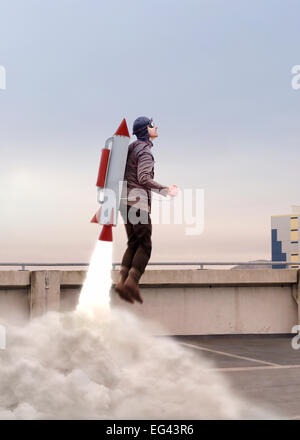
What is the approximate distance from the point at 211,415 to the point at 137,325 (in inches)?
108

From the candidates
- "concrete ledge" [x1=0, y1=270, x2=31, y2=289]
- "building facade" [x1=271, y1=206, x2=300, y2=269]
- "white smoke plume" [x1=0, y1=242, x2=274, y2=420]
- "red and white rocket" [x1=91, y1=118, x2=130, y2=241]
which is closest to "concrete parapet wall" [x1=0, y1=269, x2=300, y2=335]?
"concrete ledge" [x1=0, y1=270, x2=31, y2=289]

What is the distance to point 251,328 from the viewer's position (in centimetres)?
2381

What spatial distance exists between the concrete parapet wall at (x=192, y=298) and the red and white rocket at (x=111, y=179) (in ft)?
43.8

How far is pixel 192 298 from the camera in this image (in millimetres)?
22969

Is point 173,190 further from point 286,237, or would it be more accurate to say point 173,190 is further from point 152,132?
point 286,237

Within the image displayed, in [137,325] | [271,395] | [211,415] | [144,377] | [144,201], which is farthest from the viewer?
[271,395]

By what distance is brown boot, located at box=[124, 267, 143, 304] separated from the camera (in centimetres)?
772

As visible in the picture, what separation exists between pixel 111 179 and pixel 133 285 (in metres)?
1.26

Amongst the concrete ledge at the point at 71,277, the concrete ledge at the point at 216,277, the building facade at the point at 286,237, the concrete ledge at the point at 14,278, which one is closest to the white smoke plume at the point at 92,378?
the concrete ledge at the point at 14,278

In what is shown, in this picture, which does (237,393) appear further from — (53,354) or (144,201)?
(144,201)

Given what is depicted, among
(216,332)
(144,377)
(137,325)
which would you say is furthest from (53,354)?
(216,332)

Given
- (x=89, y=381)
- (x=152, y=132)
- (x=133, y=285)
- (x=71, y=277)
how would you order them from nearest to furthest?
(x=133, y=285)
(x=152, y=132)
(x=89, y=381)
(x=71, y=277)

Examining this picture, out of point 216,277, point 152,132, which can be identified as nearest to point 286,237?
point 216,277

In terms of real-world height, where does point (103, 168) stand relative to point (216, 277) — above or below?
above
